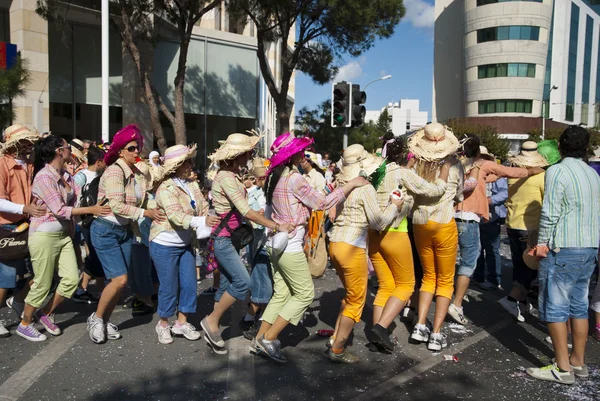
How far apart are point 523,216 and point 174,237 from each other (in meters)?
3.60

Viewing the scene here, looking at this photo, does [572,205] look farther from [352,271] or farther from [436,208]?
[352,271]

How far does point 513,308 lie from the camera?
18.1 ft

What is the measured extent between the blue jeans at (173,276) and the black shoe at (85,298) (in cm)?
196

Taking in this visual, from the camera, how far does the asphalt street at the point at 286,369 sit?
3725 mm

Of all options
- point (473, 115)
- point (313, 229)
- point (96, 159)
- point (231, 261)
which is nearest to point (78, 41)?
point (96, 159)

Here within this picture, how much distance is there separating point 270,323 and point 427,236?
62.1 inches

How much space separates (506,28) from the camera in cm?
5366

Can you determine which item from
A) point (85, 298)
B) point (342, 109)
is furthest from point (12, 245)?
point (342, 109)

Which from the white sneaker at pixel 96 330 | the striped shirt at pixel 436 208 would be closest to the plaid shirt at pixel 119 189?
the white sneaker at pixel 96 330

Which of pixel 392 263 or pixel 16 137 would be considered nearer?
pixel 392 263

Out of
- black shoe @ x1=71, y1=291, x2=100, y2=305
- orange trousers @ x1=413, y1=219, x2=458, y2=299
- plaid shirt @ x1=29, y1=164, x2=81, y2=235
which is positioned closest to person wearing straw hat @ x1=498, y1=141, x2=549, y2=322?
orange trousers @ x1=413, y1=219, x2=458, y2=299

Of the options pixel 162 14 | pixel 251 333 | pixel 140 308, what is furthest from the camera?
pixel 162 14

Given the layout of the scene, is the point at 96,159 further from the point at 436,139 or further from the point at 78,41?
the point at 78,41

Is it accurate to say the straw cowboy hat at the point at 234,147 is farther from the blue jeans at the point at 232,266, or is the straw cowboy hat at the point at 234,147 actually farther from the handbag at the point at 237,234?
the blue jeans at the point at 232,266
